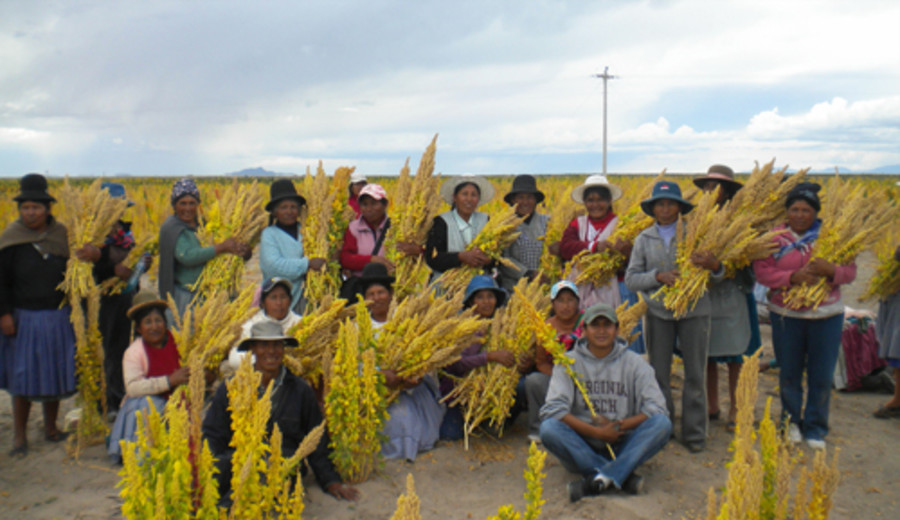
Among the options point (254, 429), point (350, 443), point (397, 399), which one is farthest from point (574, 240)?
point (254, 429)

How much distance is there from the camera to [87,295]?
4141 millimetres

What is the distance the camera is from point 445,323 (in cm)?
362

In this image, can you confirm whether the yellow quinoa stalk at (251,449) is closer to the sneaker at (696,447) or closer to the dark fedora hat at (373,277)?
the dark fedora hat at (373,277)

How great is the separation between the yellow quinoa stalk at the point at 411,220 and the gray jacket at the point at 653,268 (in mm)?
1458

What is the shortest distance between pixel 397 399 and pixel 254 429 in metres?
1.96

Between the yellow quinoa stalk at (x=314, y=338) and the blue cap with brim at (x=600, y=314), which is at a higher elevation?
the blue cap with brim at (x=600, y=314)

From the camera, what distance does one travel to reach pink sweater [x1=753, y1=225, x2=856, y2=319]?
12.9 ft

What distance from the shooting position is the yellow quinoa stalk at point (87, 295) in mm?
3872

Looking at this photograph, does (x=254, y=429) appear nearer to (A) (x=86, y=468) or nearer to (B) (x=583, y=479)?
(B) (x=583, y=479)

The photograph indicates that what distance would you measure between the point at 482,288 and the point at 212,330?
1.71 meters

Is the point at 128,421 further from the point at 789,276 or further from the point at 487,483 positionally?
the point at 789,276

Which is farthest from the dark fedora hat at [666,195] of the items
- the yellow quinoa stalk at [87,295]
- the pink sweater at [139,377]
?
the yellow quinoa stalk at [87,295]

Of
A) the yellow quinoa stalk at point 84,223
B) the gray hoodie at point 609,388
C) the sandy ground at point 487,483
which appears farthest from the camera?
the yellow quinoa stalk at point 84,223

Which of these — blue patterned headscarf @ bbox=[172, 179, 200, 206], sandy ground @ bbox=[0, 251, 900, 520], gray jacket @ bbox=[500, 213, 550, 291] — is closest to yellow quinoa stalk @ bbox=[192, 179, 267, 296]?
blue patterned headscarf @ bbox=[172, 179, 200, 206]
